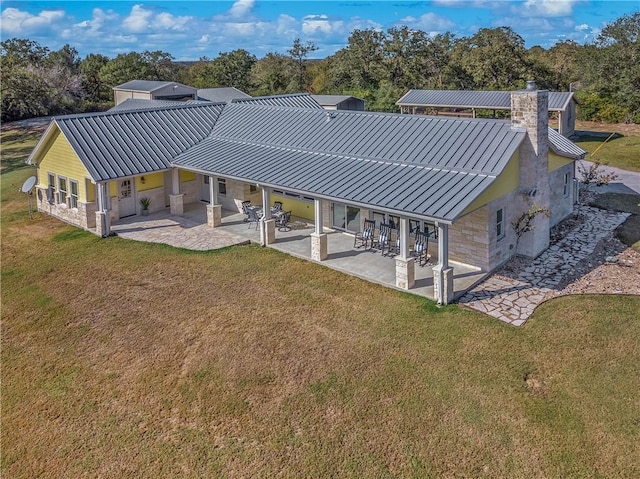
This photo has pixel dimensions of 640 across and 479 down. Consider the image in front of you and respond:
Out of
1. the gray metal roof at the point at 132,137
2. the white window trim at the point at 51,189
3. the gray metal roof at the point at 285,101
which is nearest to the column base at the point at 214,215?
the gray metal roof at the point at 132,137

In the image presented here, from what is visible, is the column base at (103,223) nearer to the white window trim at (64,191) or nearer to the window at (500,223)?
the white window trim at (64,191)

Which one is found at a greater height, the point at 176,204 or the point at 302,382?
the point at 176,204

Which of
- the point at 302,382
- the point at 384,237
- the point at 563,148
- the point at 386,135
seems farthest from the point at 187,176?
the point at 563,148

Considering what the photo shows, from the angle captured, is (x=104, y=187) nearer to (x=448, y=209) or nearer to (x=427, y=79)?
(x=448, y=209)

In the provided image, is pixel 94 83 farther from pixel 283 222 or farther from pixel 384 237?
pixel 384 237

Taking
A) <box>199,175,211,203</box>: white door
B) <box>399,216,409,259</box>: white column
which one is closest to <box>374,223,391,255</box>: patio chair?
<box>399,216,409,259</box>: white column
